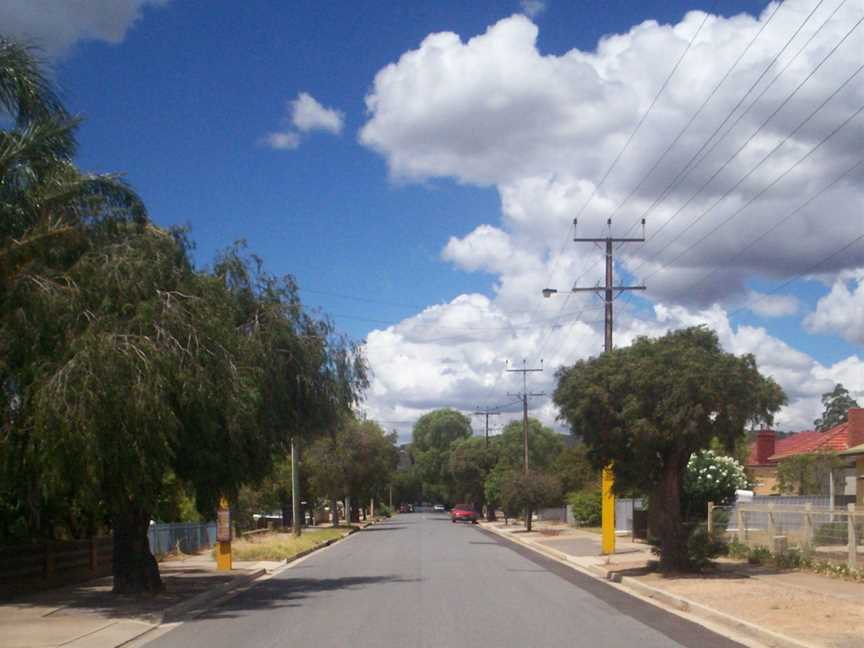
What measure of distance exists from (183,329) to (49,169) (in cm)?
386

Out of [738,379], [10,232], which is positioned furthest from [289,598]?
[738,379]

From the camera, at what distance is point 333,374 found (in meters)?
28.0

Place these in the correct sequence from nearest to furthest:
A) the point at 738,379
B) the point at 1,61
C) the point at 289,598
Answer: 1. the point at 1,61
2. the point at 289,598
3. the point at 738,379

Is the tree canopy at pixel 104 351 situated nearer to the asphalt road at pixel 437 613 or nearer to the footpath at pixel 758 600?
the asphalt road at pixel 437 613

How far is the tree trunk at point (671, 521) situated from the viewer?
1005 inches

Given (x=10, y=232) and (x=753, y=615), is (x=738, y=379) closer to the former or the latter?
(x=753, y=615)

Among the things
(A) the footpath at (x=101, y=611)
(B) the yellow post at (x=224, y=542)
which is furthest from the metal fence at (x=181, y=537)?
(A) the footpath at (x=101, y=611)

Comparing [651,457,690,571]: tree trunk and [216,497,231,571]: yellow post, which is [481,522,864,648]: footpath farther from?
[216,497,231,571]: yellow post

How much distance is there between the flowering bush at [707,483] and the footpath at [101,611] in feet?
58.4

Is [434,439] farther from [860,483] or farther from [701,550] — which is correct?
[701,550]

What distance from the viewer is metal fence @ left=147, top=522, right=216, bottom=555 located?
34688 millimetres

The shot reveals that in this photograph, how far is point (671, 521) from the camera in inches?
1004

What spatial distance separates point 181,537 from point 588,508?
29.3 m

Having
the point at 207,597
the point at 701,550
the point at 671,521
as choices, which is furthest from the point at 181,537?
the point at 701,550
